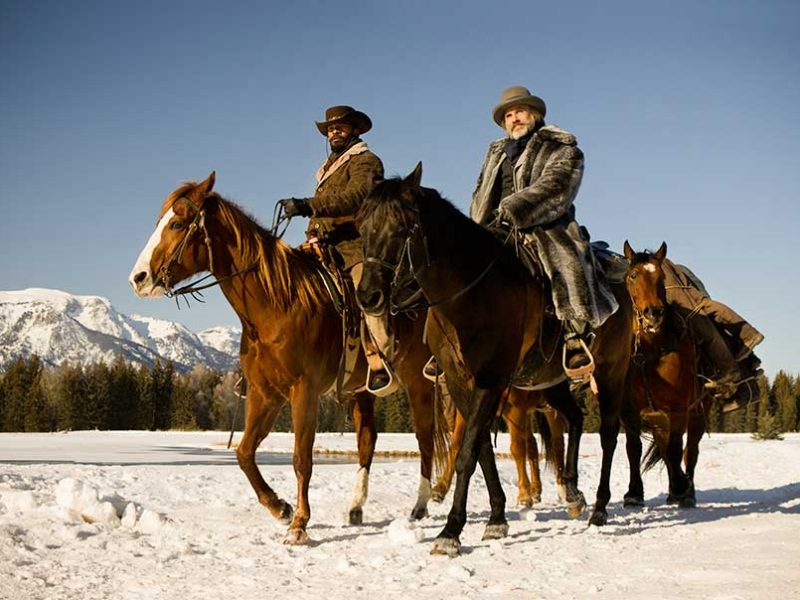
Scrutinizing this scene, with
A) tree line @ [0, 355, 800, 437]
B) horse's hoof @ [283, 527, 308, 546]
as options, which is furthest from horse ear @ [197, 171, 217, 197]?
tree line @ [0, 355, 800, 437]

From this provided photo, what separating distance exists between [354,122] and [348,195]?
3.56 feet

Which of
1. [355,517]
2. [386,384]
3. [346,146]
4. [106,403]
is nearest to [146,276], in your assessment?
[386,384]

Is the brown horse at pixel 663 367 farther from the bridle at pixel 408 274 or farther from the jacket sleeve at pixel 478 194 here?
the bridle at pixel 408 274

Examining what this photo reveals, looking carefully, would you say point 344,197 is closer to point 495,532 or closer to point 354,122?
point 354,122

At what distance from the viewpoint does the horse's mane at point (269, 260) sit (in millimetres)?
7020

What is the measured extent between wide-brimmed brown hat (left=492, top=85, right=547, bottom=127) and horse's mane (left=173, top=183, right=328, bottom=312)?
2.62m

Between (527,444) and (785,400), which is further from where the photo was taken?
(785,400)

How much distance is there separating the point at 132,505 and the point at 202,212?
2.59 metres

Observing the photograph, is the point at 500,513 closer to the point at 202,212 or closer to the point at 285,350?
the point at 285,350

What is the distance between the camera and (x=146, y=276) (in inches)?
263

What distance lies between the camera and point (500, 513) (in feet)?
21.7

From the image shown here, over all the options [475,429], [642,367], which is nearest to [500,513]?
[475,429]

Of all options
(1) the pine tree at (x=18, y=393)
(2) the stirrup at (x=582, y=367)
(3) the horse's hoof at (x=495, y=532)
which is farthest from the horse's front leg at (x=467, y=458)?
(1) the pine tree at (x=18, y=393)

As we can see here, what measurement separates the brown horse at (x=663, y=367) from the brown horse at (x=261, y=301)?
4.38m
